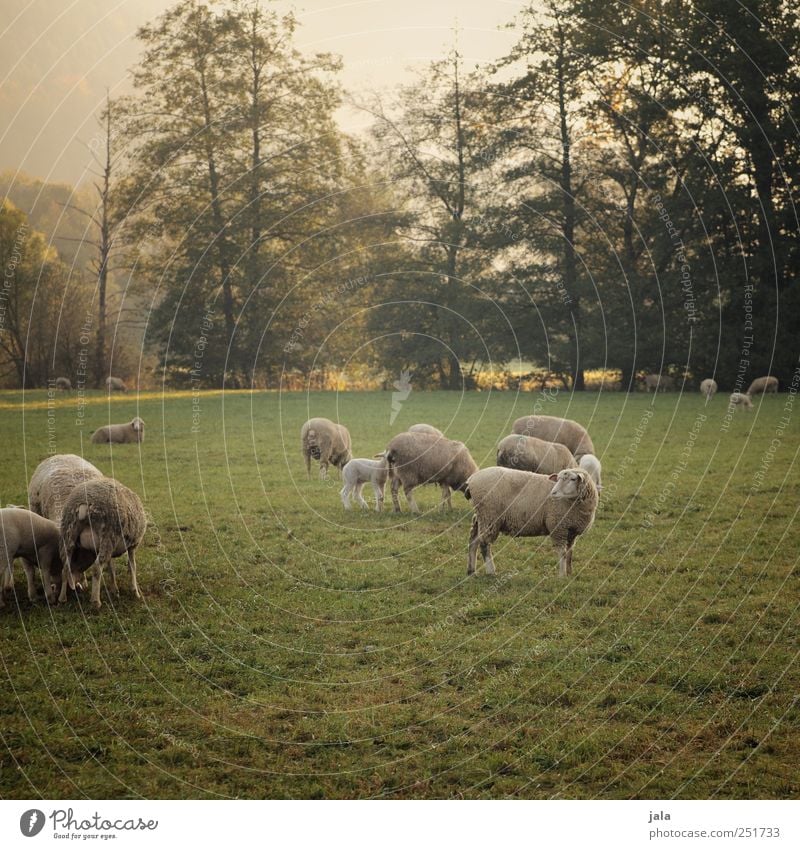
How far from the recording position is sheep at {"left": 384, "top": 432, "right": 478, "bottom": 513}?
1636 cm

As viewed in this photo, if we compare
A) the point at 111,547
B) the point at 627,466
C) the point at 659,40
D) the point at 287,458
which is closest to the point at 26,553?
the point at 111,547

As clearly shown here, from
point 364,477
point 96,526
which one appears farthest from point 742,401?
point 96,526

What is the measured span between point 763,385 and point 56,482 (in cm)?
3348

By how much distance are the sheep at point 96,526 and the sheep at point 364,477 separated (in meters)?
6.70

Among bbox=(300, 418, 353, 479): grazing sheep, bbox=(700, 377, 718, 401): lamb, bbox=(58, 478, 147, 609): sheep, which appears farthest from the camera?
bbox=(700, 377, 718, 401): lamb

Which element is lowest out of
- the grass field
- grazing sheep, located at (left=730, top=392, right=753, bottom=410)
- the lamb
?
the grass field

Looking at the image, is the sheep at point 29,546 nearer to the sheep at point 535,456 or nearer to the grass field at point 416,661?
the grass field at point 416,661

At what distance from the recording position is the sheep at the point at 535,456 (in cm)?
1638

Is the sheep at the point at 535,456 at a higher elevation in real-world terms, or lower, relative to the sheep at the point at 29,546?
higher

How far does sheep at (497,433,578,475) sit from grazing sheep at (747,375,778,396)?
2465 cm

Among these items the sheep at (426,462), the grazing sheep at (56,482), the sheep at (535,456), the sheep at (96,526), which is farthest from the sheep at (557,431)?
the sheep at (96,526)

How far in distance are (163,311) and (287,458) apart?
2656 cm

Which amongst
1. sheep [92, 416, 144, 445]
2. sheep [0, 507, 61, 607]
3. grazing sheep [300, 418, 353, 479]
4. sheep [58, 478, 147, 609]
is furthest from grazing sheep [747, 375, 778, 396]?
sheep [0, 507, 61, 607]

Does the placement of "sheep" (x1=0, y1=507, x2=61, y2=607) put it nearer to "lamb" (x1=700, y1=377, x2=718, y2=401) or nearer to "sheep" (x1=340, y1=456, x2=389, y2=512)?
"sheep" (x1=340, y1=456, x2=389, y2=512)
